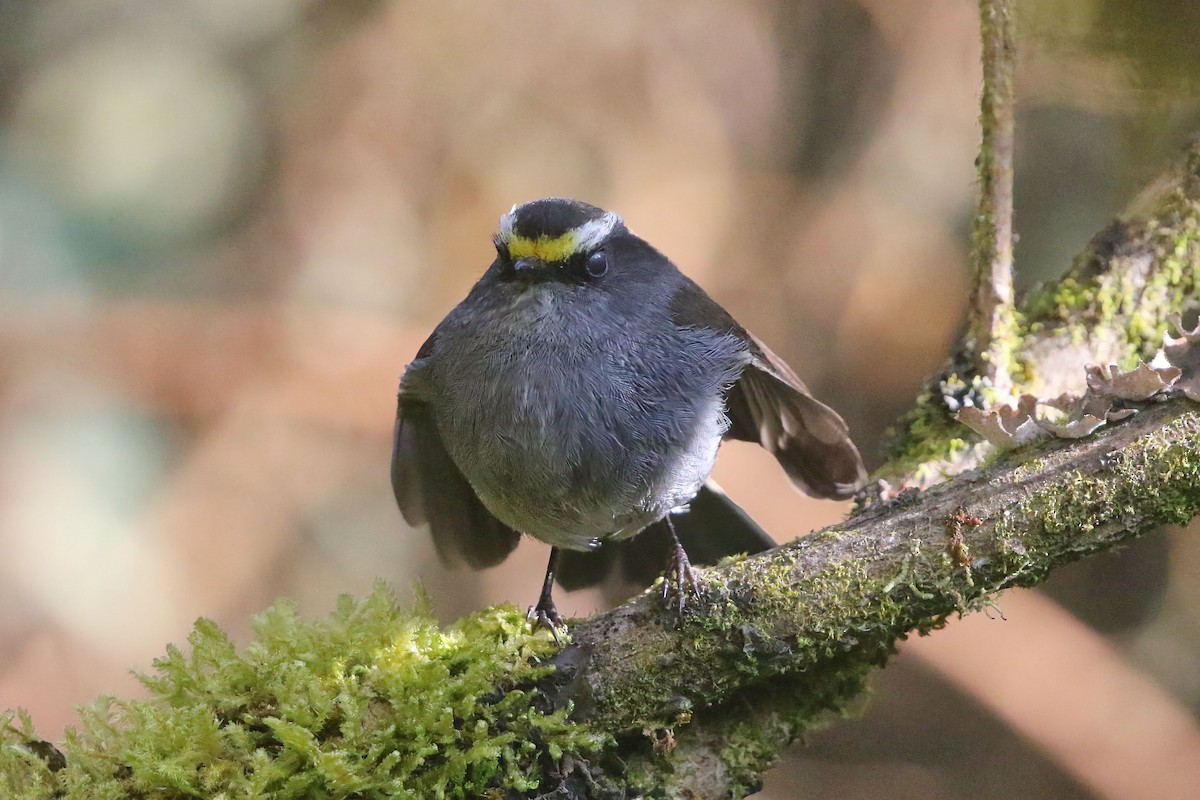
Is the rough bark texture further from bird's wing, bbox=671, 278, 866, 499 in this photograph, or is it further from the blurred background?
the blurred background

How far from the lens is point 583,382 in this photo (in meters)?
2.32

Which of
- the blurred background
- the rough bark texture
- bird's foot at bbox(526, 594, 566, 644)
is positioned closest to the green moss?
the rough bark texture

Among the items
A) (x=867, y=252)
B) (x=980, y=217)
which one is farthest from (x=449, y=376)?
(x=867, y=252)

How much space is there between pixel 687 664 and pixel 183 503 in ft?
9.43

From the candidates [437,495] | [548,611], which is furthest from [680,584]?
[437,495]

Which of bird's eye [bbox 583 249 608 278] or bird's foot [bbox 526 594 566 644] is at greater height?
bird's eye [bbox 583 249 608 278]

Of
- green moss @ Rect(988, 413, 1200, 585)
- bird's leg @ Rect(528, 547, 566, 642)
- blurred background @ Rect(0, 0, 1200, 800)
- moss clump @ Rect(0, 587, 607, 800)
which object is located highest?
blurred background @ Rect(0, 0, 1200, 800)

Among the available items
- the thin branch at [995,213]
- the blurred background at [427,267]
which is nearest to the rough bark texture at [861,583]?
the thin branch at [995,213]

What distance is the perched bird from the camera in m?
2.33

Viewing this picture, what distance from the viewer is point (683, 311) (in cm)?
253

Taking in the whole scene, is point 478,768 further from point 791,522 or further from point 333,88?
point 333,88

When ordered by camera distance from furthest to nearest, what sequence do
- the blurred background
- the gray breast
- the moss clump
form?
the blurred background
the gray breast
the moss clump

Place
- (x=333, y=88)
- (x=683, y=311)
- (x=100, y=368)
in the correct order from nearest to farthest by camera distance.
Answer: (x=683, y=311) < (x=100, y=368) < (x=333, y=88)

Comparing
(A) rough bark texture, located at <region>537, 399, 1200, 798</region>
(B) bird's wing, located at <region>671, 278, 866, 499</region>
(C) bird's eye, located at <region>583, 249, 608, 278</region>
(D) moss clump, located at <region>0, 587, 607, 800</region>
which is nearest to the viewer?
(D) moss clump, located at <region>0, 587, 607, 800</region>
